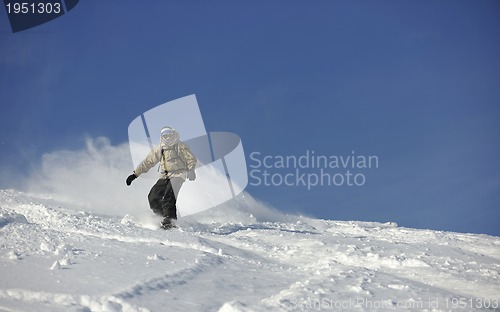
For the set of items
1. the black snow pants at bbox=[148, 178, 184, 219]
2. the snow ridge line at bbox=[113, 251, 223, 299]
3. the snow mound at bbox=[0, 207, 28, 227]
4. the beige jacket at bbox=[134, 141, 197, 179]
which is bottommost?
the snow ridge line at bbox=[113, 251, 223, 299]

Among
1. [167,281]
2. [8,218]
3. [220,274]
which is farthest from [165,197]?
[167,281]

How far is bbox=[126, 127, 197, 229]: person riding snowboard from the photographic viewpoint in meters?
9.22

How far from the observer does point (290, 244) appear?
7.37 metres

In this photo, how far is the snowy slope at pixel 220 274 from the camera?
11.4 ft

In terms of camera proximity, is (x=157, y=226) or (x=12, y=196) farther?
(x=12, y=196)

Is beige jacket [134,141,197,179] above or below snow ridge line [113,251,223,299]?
above

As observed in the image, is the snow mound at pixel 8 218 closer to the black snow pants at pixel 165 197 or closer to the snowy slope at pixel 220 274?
the snowy slope at pixel 220 274

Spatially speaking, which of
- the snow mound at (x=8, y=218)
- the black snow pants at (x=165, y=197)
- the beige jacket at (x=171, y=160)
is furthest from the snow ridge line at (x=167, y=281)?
the beige jacket at (x=171, y=160)

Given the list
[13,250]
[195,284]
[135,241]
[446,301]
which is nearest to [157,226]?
[135,241]

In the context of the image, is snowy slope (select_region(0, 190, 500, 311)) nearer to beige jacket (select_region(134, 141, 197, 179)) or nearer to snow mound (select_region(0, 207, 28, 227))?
snow mound (select_region(0, 207, 28, 227))

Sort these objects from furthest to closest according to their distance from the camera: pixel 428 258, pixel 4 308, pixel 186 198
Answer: pixel 186 198 → pixel 428 258 → pixel 4 308

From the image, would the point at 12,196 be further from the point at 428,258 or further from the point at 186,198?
the point at 428,258

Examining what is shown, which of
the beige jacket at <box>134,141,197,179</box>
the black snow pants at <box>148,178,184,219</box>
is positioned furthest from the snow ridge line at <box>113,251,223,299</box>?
the beige jacket at <box>134,141,197,179</box>

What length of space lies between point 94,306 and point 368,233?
8.41 metres
